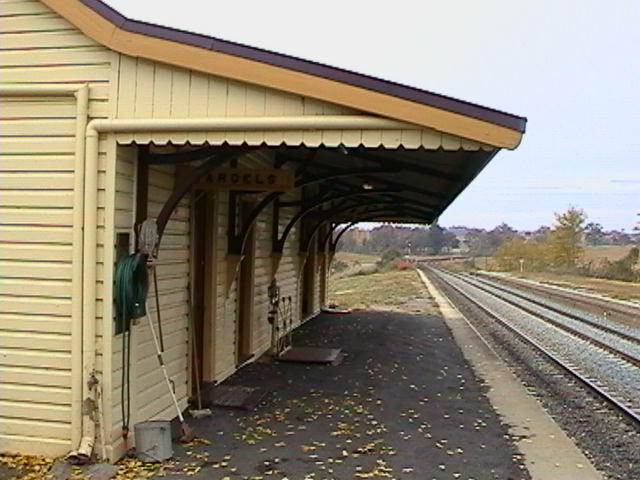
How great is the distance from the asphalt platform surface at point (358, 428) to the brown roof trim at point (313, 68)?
2594 millimetres

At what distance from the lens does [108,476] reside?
466cm

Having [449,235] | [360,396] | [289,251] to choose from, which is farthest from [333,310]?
[449,235]

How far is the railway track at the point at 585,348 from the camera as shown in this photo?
9480 millimetres

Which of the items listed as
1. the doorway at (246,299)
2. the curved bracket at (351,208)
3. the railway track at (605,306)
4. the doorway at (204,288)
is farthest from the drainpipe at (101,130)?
the railway track at (605,306)

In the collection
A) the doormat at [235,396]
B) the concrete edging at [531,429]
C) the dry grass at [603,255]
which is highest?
the dry grass at [603,255]

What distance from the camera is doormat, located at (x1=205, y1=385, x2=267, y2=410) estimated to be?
681 cm

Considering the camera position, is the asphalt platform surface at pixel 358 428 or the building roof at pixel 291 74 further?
the asphalt platform surface at pixel 358 428

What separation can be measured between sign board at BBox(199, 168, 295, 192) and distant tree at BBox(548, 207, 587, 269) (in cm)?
6081

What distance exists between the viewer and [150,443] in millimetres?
5066

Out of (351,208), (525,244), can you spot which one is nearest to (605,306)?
(351,208)

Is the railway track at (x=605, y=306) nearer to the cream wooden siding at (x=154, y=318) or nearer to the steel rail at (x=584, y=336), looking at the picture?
the steel rail at (x=584, y=336)

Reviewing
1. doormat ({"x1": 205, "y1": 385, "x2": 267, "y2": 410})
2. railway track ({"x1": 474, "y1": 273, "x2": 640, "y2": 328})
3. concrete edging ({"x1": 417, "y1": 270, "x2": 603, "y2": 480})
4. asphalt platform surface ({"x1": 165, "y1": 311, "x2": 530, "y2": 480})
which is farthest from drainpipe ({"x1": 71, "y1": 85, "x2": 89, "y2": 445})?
railway track ({"x1": 474, "y1": 273, "x2": 640, "y2": 328})

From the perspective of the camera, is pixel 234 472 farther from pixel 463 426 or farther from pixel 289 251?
pixel 289 251

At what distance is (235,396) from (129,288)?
2540mm
